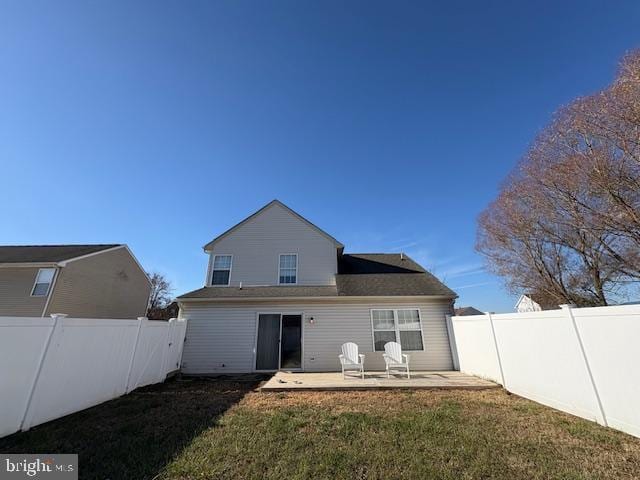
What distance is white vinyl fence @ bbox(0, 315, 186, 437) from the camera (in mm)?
4035

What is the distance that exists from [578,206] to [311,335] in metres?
11.0

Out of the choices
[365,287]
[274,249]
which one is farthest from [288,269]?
[365,287]

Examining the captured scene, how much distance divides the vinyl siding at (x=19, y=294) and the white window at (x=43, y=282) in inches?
6.6

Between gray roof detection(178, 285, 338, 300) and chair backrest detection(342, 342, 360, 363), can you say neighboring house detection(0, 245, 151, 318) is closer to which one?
gray roof detection(178, 285, 338, 300)

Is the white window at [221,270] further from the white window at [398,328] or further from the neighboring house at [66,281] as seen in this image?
the neighboring house at [66,281]

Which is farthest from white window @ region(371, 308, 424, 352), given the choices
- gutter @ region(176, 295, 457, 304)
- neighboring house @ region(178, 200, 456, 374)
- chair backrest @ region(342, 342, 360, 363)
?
chair backrest @ region(342, 342, 360, 363)

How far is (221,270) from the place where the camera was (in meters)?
12.4

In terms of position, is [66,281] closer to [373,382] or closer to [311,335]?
[311,335]

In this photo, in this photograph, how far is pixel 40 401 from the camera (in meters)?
4.44

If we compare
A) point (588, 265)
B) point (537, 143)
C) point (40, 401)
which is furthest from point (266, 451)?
point (588, 265)

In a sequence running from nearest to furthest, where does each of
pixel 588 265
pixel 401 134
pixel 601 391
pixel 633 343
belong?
1. pixel 633 343
2. pixel 601 391
3. pixel 401 134
4. pixel 588 265

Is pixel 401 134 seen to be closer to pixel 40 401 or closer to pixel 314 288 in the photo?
pixel 314 288

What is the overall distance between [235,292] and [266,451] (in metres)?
8.18

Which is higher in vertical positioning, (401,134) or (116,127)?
(401,134)
